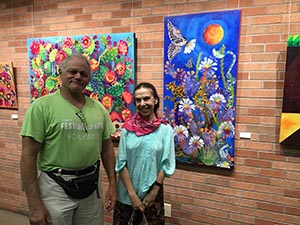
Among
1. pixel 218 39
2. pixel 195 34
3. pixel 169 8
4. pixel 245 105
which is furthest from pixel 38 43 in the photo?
pixel 245 105

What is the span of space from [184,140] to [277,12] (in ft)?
3.67

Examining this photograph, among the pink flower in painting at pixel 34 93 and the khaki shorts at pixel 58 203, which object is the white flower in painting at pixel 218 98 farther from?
the pink flower in painting at pixel 34 93

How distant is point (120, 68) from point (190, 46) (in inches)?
24.9

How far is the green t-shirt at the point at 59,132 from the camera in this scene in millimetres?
1449

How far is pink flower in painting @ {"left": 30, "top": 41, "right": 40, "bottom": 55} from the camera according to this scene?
268cm

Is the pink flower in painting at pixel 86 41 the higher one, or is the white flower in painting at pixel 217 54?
the pink flower in painting at pixel 86 41

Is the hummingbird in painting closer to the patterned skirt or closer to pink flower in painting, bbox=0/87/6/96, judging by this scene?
the patterned skirt

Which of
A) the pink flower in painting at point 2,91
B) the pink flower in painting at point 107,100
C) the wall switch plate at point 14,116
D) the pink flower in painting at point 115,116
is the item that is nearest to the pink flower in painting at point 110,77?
the pink flower in painting at point 107,100

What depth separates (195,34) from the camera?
206 centimetres

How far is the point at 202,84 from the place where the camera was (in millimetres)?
2080

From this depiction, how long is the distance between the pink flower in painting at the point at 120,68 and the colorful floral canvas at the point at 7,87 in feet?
4.18

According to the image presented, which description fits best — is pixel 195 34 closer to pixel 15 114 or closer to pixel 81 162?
pixel 81 162

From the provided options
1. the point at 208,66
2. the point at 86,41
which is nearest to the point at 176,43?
the point at 208,66

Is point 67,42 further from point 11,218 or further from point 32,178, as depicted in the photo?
point 11,218
